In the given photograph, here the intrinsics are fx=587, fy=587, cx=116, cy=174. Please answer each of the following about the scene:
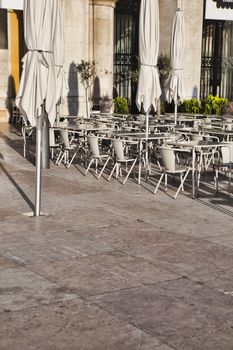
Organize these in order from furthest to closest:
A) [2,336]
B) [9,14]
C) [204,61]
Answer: [204,61]
[9,14]
[2,336]

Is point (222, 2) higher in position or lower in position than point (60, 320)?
higher

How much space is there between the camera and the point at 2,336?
4.11 m

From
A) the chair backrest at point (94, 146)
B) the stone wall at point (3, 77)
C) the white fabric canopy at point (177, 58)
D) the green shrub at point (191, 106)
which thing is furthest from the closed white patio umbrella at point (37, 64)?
the stone wall at point (3, 77)

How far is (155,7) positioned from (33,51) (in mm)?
3720

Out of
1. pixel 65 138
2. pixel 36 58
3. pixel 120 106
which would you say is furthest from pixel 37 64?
pixel 120 106

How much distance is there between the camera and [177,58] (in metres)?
14.5

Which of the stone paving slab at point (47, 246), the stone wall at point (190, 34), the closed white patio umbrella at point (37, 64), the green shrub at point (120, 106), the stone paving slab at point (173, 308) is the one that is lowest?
the stone paving slab at point (173, 308)

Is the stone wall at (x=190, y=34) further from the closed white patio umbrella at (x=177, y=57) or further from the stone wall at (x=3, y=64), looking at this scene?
the closed white patio umbrella at (x=177, y=57)

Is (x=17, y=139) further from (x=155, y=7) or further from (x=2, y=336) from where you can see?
(x=2, y=336)

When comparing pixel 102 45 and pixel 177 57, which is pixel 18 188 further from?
pixel 102 45

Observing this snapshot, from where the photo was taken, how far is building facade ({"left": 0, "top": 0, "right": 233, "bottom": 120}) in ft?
65.0

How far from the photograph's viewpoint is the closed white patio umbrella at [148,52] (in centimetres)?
1084

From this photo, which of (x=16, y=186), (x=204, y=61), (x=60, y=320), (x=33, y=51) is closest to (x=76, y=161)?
(x=16, y=186)

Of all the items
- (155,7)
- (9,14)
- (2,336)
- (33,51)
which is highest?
(9,14)
